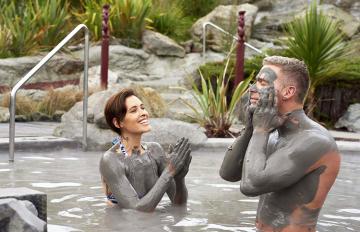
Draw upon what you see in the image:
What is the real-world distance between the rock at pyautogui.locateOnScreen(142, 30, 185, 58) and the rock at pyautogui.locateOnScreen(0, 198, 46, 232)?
14.3 m

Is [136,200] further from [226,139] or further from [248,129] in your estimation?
[226,139]

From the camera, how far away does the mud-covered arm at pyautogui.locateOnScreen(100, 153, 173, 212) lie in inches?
227

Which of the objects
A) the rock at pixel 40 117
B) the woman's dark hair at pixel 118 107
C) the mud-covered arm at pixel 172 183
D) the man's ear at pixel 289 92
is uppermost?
the man's ear at pixel 289 92

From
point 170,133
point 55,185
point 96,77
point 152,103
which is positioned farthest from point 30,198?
point 96,77

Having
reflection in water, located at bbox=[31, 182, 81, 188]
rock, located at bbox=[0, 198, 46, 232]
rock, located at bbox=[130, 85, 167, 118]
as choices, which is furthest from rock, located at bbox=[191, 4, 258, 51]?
rock, located at bbox=[0, 198, 46, 232]

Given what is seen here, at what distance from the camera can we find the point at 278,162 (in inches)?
175

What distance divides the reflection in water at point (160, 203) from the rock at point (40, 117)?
132 inches

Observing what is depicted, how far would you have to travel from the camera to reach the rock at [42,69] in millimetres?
15461

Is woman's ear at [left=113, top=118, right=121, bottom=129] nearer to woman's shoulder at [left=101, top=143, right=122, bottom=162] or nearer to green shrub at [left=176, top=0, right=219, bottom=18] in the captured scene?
woman's shoulder at [left=101, top=143, right=122, bottom=162]

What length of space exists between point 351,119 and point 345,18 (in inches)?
313

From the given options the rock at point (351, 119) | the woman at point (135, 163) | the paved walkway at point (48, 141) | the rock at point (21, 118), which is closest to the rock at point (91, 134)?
the paved walkway at point (48, 141)

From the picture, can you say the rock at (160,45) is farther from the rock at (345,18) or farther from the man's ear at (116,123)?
the man's ear at (116,123)

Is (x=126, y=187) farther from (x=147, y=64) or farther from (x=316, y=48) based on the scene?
(x=147, y=64)

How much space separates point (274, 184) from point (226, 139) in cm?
574
